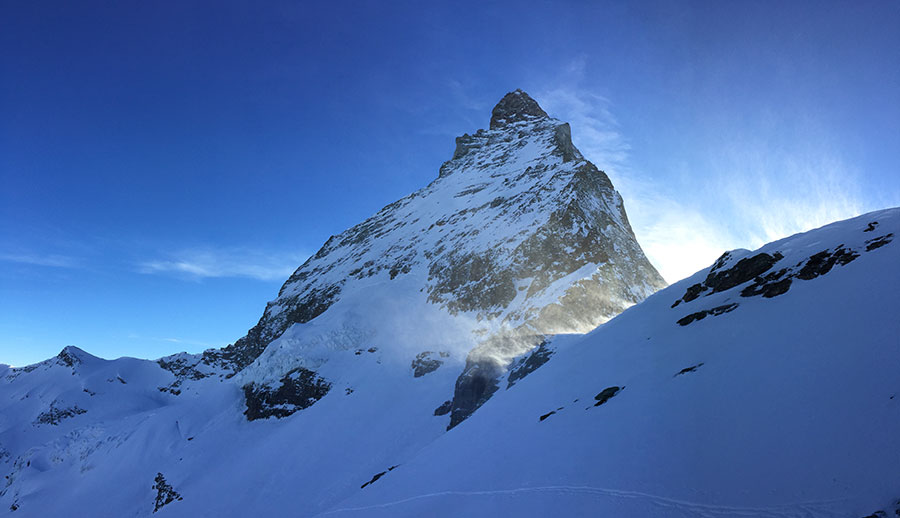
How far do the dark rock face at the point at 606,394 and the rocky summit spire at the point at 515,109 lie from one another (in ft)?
302

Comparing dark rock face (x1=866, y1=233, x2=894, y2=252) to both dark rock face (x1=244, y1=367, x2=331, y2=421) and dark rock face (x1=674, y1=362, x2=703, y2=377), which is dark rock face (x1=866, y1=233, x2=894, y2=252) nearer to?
dark rock face (x1=674, y1=362, x2=703, y2=377)

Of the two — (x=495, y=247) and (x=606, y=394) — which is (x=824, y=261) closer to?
(x=606, y=394)

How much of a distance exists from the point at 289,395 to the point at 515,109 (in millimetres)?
85346

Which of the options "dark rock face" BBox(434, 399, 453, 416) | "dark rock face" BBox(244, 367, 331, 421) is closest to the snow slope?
"dark rock face" BBox(434, 399, 453, 416)

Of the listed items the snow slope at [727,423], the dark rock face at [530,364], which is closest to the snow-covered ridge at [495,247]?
the dark rock face at [530,364]

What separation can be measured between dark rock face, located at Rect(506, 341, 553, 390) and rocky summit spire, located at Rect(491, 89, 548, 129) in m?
82.8

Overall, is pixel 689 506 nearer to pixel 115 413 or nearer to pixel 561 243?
pixel 561 243

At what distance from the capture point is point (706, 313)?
11.8 meters

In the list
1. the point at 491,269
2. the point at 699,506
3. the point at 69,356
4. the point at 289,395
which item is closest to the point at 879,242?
the point at 699,506

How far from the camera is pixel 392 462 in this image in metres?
21.9

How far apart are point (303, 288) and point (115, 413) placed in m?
39.4

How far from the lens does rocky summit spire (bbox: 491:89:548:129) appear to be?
9519cm

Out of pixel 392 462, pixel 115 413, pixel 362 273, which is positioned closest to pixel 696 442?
pixel 392 462

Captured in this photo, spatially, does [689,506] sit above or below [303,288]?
below
